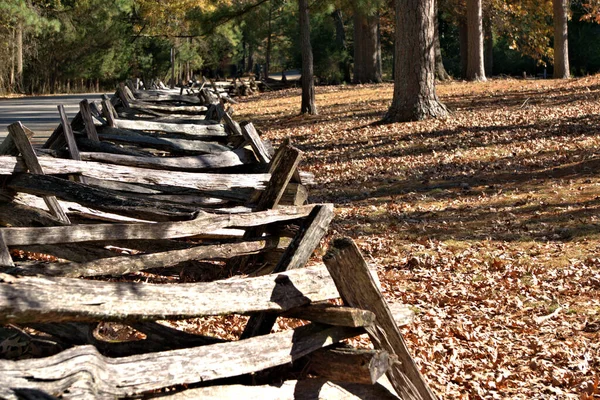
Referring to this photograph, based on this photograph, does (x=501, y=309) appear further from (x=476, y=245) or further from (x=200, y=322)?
(x=200, y=322)

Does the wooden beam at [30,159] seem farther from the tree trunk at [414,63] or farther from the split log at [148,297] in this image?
the tree trunk at [414,63]

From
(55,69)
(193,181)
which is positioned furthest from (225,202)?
(55,69)

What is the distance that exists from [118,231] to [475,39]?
79.5 ft

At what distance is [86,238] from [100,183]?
2.12 metres

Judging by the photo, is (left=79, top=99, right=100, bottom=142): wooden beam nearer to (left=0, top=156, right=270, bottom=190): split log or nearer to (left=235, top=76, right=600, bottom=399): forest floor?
(left=0, top=156, right=270, bottom=190): split log

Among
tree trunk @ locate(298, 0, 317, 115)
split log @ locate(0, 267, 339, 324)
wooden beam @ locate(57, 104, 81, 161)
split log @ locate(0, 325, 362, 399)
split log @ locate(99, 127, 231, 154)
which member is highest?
tree trunk @ locate(298, 0, 317, 115)

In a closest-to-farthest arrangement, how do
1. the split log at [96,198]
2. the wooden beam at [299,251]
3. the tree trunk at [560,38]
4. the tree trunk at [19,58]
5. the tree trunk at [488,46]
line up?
1. the wooden beam at [299,251]
2. the split log at [96,198]
3. the tree trunk at [560,38]
4. the tree trunk at [488,46]
5. the tree trunk at [19,58]

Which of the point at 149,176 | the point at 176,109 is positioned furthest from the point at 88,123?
the point at 176,109

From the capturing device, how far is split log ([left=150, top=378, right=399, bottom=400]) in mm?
3631

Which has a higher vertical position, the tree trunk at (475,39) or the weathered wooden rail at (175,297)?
the tree trunk at (475,39)

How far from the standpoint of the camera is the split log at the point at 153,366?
3.00 meters

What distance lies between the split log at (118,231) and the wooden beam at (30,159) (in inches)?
44.9

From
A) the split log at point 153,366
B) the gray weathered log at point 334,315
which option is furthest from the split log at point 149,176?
the split log at point 153,366

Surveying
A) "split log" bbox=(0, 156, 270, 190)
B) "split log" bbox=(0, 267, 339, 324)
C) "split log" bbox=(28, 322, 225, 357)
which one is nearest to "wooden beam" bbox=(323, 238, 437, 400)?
"split log" bbox=(0, 267, 339, 324)
